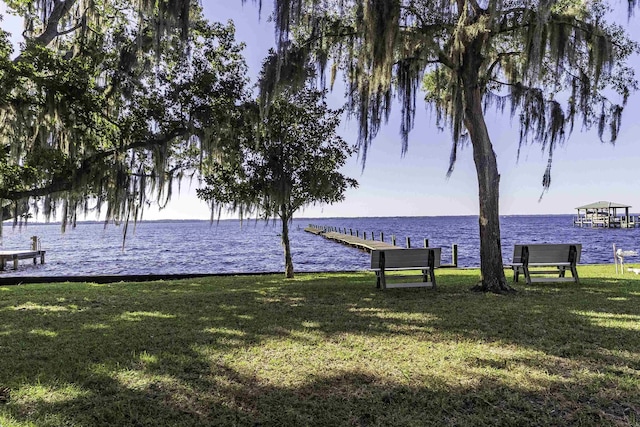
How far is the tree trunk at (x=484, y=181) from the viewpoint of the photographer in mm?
6625

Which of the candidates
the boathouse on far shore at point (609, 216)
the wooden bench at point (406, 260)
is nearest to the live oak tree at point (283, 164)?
the wooden bench at point (406, 260)

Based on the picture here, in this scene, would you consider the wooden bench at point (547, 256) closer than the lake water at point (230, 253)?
Yes

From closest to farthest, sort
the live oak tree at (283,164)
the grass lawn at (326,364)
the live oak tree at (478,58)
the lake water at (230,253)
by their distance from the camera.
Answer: the grass lawn at (326,364), the live oak tree at (478,58), the live oak tree at (283,164), the lake water at (230,253)

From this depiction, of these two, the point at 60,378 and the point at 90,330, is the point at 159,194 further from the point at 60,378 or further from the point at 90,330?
the point at 60,378

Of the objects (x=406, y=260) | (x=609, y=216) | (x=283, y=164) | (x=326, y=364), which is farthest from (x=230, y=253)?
(x=609, y=216)

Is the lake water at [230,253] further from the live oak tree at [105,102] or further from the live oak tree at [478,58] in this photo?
the live oak tree at [478,58]

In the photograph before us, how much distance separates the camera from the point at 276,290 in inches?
292

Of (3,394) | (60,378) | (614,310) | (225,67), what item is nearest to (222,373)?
(60,378)

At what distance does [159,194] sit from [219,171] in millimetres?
1744

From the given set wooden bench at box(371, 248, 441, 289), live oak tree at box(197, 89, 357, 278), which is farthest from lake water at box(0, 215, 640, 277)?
wooden bench at box(371, 248, 441, 289)

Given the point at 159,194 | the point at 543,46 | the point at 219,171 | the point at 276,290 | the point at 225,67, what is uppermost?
the point at 225,67

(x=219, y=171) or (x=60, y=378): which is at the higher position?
(x=219, y=171)

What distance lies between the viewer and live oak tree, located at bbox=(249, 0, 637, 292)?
238 inches

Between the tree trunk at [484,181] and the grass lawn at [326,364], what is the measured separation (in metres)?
1.15
